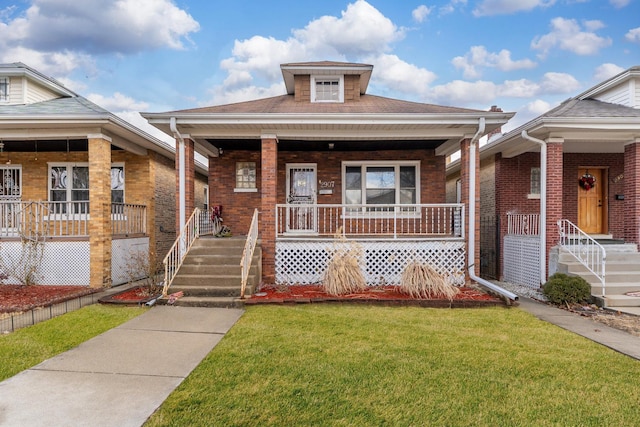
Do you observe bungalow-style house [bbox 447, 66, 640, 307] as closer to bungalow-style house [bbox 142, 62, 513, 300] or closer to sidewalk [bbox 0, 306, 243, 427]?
bungalow-style house [bbox 142, 62, 513, 300]

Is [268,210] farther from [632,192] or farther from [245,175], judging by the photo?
[632,192]

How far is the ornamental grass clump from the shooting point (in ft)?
24.5

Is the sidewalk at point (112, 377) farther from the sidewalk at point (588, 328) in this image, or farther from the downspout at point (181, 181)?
the sidewalk at point (588, 328)

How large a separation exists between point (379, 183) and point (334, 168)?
5.08 feet

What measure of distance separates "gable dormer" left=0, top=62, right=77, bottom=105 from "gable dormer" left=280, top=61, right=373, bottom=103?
769 cm

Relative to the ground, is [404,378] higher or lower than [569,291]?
lower

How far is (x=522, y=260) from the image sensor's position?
33.7 feet

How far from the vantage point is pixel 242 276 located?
736cm

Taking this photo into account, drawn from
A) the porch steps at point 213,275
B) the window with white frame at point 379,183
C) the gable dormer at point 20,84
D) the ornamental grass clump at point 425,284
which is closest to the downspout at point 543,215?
the ornamental grass clump at point 425,284

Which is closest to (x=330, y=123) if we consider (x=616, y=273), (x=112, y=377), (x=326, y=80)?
(x=326, y=80)

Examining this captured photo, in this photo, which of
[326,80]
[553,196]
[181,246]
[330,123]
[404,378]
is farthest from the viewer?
[326,80]

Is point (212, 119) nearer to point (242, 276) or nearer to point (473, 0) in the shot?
point (242, 276)

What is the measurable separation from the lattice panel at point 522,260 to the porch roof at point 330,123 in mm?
3318

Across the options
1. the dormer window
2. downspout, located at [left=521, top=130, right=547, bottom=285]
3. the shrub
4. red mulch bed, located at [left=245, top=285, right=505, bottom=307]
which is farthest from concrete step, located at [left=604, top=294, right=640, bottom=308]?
A: the dormer window
